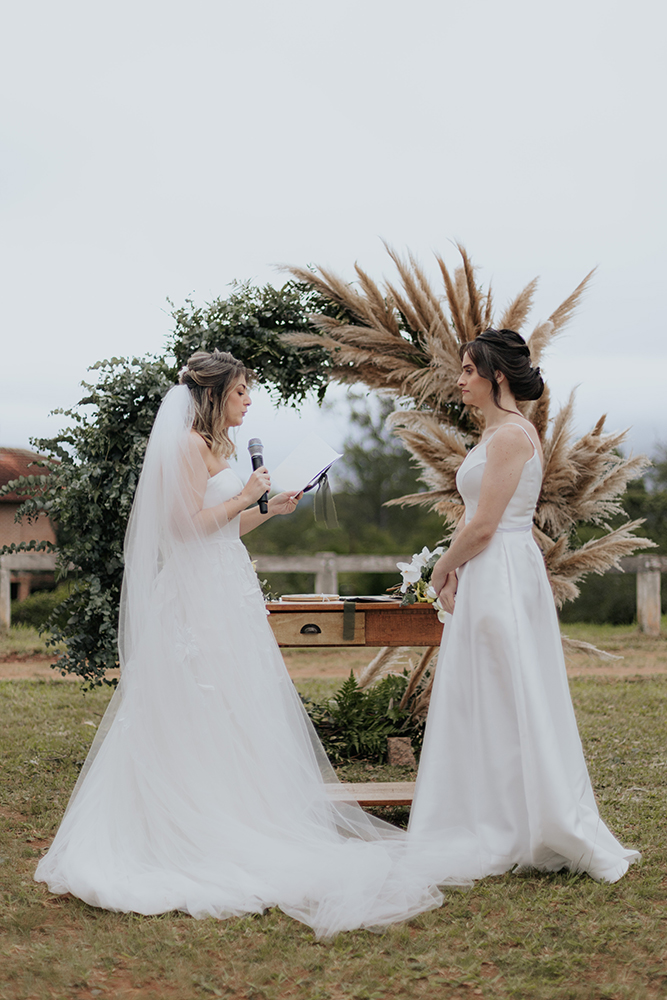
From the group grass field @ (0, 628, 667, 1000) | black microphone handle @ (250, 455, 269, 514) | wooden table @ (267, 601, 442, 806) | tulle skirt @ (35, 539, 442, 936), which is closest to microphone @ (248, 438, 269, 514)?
black microphone handle @ (250, 455, 269, 514)

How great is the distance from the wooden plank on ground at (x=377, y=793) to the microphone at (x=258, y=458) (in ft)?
4.58

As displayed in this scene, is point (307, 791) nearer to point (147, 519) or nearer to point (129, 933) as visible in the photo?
point (129, 933)

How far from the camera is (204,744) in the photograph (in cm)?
373

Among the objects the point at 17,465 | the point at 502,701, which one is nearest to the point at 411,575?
the point at 502,701

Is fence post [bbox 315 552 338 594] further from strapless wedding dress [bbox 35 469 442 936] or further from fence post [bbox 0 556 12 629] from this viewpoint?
strapless wedding dress [bbox 35 469 442 936]

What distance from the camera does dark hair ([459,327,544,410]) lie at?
380 centimetres

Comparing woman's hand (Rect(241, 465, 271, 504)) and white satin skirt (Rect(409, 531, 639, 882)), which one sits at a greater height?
woman's hand (Rect(241, 465, 271, 504))

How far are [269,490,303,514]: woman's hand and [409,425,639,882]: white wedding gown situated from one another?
0.84 metres

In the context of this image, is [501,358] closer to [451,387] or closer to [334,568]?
[451,387]

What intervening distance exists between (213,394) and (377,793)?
86.3 inches

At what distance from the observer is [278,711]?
154 inches

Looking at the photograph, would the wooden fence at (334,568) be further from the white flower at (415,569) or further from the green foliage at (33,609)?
the white flower at (415,569)

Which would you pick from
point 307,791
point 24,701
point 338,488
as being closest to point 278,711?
point 307,791

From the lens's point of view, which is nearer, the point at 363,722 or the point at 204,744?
the point at 204,744
